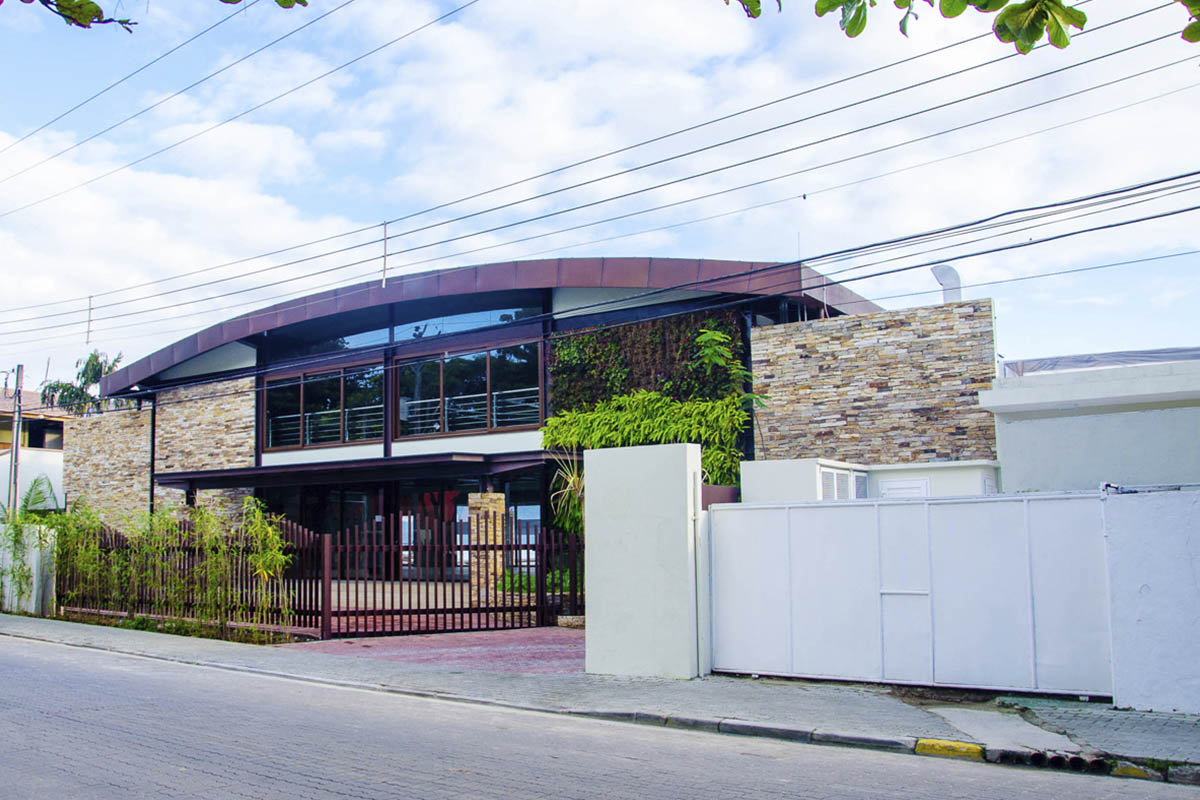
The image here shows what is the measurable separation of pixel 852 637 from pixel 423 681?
459 centimetres

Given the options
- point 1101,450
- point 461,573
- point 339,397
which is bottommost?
point 461,573

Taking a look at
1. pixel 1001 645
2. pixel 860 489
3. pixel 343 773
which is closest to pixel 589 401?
pixel 860 489

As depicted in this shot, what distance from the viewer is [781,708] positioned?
9297 millimetres

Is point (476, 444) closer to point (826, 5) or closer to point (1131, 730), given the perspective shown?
point (1131, 730)

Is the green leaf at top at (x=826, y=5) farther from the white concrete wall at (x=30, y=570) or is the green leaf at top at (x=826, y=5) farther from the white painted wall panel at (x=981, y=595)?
the white concrete wall at (x=30, y=570)

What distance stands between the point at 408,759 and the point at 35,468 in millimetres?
39660

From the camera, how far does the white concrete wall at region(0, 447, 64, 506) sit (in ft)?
130

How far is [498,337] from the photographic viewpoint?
24344 mm

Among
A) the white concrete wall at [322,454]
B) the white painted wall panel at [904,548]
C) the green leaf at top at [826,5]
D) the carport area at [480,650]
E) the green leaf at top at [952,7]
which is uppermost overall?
the green leaf at top at [826,5]

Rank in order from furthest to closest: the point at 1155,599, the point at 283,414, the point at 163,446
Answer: the point at 163,446 < the point at 283,414 < the point at 1155,599

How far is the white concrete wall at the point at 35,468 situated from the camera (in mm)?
39625

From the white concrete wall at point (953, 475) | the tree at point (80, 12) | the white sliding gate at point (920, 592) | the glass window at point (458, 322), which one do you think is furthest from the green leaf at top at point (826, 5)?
the glass window at point (458, 322)

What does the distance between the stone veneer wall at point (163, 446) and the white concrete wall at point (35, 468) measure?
7.67 metres

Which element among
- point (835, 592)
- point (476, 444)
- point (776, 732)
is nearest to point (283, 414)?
point (476, 444)
